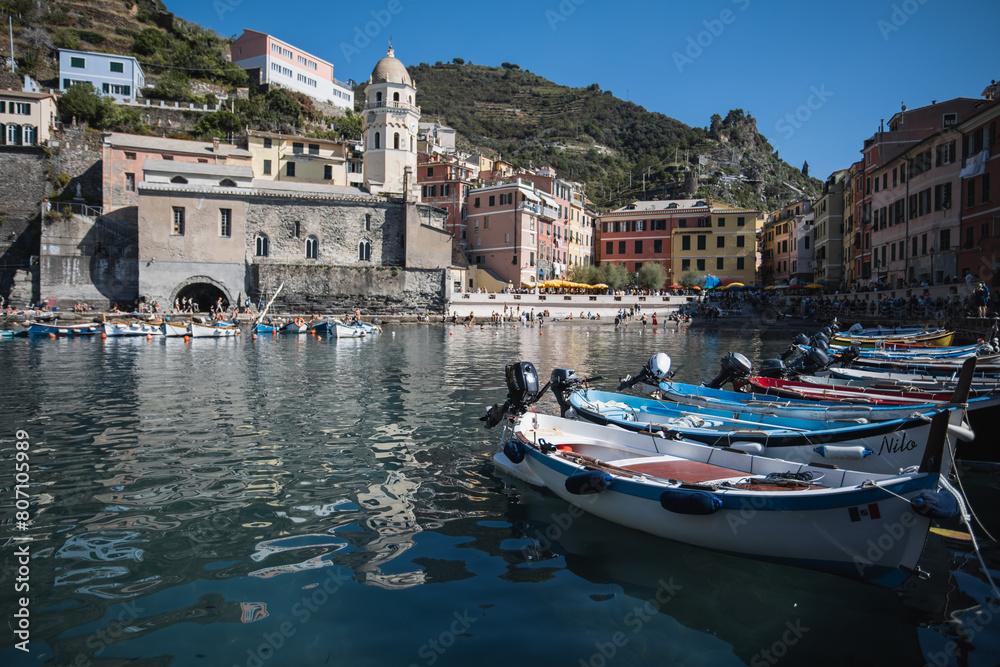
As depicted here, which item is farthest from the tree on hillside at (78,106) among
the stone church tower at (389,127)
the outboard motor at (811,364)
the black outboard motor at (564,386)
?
the outboard motor at (811,364)

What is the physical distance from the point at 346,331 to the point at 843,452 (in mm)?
33378

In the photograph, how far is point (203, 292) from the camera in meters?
49.8

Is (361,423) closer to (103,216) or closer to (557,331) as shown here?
A: (557,331)

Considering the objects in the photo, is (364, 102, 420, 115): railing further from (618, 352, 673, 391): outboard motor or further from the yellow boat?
(618, 352, 673, 391): outboard motor

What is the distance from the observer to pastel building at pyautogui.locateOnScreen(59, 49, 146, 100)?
61.6m

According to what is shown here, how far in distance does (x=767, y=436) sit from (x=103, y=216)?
5429 cm

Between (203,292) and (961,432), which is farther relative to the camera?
(203,292)

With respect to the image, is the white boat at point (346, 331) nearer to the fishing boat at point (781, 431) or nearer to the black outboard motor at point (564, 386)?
the black outboard motor at point (564, 386)

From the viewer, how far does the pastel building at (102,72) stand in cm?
6159

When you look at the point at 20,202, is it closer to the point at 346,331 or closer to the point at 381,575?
the point at 346,331

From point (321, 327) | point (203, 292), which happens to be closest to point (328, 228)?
point (203, 292)

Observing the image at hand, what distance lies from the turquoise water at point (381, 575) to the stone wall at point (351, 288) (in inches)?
1532

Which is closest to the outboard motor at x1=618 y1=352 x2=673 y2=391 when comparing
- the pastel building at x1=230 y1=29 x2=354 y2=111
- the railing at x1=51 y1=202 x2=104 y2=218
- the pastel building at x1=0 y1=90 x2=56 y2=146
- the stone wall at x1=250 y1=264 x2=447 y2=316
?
the stone wall at x1=250 y1=264 x2=447 y2=316

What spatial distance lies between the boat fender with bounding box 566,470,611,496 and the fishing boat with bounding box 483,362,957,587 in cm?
1
